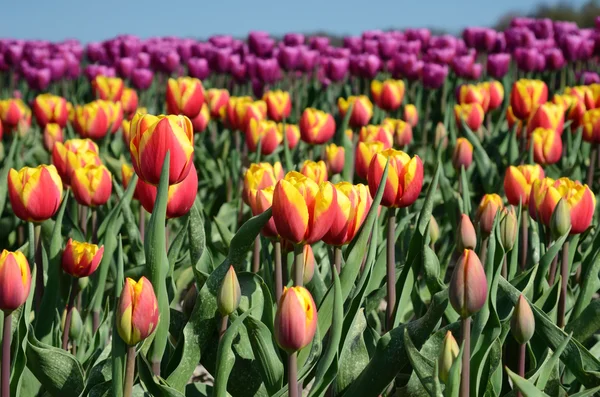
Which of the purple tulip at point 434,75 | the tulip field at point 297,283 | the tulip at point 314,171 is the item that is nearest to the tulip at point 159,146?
the tulip field at point 297,283

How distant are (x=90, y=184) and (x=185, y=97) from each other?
3.02 feet

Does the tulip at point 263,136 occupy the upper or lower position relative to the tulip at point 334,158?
lower

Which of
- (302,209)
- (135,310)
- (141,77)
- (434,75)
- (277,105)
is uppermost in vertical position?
(302,209)

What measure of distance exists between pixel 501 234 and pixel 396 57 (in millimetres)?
4880

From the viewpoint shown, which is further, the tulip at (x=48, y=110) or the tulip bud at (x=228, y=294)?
the tulip at (x=48, y=110)

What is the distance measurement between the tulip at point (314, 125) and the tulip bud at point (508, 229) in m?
1.54

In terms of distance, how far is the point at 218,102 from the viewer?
4.75m

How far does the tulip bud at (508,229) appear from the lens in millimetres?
2142

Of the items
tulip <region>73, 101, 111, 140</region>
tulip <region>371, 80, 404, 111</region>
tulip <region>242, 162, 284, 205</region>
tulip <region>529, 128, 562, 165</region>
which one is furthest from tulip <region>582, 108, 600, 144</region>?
tulip <region>73, 101, 111, 140</region>

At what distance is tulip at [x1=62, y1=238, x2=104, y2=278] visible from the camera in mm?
2109

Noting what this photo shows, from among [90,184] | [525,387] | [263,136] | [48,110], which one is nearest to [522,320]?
[525,387]

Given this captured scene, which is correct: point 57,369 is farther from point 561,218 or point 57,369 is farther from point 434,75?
point 434,75

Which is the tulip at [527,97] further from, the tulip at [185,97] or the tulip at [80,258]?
the tulip at [80,258]

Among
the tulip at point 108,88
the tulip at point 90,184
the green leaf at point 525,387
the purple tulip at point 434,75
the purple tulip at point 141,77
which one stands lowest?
the purple tulip at point 141,77
